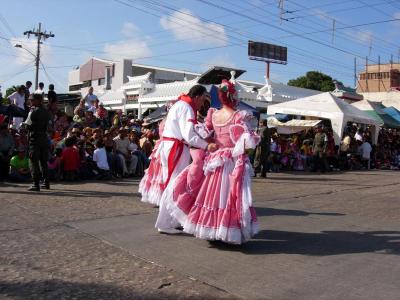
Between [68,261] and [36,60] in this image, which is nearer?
[68,261]

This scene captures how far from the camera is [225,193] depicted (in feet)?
18.3

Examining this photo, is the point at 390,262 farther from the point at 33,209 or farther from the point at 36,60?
the point at 36,60

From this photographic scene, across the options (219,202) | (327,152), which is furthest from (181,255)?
(327,152)

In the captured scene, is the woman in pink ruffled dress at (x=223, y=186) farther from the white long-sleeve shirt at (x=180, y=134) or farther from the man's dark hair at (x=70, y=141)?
the man's dark hair at (x=70, y=141)

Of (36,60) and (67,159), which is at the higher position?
(36,60)

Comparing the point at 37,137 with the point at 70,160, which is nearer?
the point at 37,137

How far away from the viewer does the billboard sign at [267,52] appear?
51.1 metres

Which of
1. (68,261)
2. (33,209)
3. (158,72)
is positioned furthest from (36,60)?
(68,261)

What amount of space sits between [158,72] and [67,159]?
4225 centimetres

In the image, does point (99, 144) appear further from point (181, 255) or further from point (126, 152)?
point (181, 255)

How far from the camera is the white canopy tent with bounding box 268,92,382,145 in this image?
19.5m

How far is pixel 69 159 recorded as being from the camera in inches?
466

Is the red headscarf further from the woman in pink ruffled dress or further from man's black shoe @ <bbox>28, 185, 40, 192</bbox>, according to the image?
man's black shoe @ <bbox>28, 185, 40, 192</bbox>

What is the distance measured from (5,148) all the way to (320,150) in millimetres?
10836
